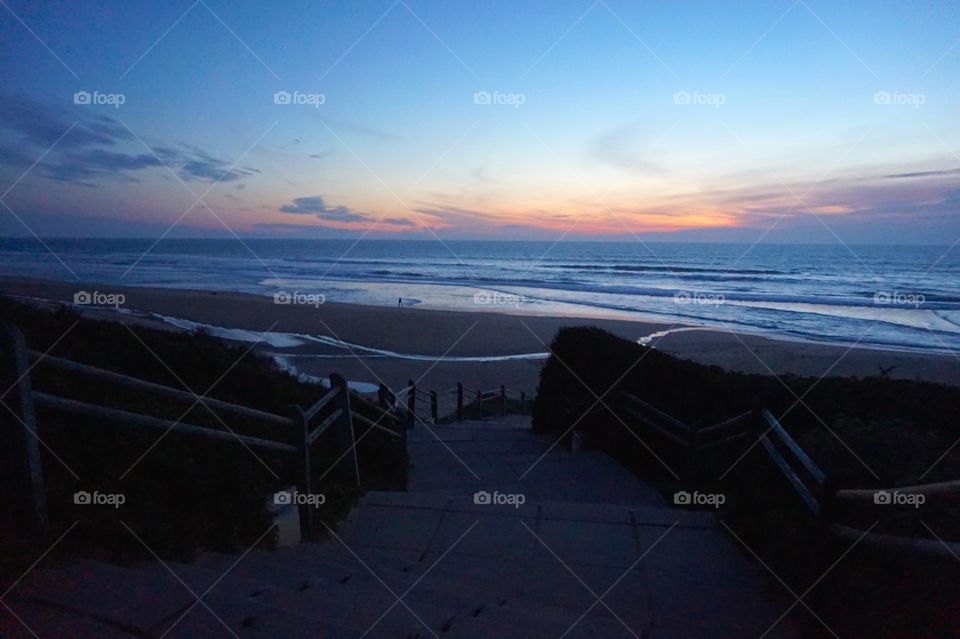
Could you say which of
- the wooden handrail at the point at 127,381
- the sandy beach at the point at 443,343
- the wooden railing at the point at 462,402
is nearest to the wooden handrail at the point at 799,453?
the wooden handrail at the point at 127,381

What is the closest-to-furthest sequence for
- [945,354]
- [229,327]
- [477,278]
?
[945,354] < [229,327] < [477,278]

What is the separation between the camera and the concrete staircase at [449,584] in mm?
2568

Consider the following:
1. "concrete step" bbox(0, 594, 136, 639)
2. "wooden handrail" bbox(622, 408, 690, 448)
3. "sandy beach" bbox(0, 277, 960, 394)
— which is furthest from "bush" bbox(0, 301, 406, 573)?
"sandy beach" bbox(0, 277, 960, 394)

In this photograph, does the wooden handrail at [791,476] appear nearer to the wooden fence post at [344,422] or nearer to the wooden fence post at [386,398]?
the wooden fence post at [344,422]

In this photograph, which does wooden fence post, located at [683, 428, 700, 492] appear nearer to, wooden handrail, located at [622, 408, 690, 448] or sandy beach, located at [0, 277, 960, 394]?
wooden handrail, located at [622, 408, 690, 448]

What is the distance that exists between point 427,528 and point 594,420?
5.68m

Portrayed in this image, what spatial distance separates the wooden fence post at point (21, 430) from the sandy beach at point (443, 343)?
1301 centimetres

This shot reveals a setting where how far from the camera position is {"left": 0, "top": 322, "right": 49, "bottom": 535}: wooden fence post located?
2.94m

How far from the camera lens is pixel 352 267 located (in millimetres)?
→ 63688

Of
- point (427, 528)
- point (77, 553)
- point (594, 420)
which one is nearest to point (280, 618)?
point (77, 553)

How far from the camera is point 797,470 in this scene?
484 cm

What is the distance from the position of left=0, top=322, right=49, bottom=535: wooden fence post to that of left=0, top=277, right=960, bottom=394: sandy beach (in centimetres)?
1301

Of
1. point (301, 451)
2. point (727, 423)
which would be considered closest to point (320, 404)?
point (301, 451)

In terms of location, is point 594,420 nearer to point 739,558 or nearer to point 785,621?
point 739,558
